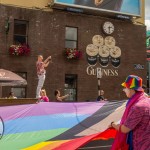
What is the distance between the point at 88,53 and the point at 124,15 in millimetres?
3993

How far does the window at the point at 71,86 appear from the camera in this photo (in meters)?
20.5

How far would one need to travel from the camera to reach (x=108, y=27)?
22.0m

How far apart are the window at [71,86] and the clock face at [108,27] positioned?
3826 millimetres

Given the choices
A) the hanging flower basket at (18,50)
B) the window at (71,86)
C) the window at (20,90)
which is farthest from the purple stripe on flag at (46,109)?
the window at (71,86)

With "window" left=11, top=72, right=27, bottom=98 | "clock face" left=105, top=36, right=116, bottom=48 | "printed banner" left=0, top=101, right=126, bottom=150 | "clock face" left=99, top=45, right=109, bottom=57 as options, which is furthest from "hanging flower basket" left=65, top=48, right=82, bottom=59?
"printed banner" left=0, top=101, right=126, bottom=150

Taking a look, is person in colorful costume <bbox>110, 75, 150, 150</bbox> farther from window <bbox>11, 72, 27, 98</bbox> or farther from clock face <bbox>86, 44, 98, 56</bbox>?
clock face <bbox>86, 44, 98, 56</bbox>

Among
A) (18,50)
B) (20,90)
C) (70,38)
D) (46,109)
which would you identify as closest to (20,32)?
(18,50)

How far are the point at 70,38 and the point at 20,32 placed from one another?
326 centimetres

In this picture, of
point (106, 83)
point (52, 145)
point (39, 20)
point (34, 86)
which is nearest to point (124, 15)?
point (106, 83)

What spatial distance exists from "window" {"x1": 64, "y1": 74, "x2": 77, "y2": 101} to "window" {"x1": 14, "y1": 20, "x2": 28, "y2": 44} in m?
3.44

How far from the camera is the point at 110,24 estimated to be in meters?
22.1

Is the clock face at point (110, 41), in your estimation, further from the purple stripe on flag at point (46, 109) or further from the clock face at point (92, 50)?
the purple stripe on flag at point (46, 109)

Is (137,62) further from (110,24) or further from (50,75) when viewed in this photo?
(50,75)

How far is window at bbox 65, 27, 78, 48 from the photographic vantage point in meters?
20.8
